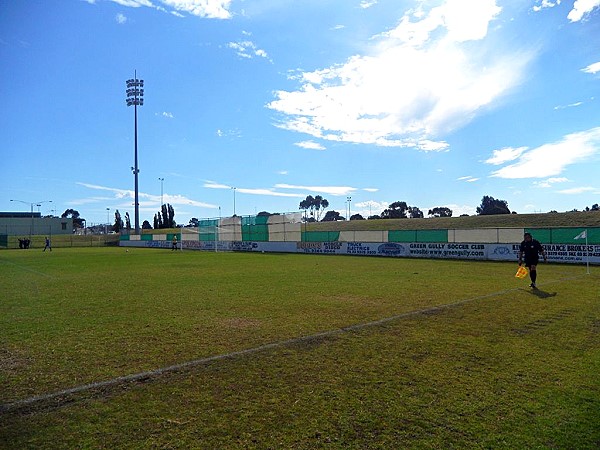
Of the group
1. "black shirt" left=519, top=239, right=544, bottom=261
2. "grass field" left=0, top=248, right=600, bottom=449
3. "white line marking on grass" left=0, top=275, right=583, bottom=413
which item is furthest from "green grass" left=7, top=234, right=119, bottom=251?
"white line marking on grass" left=0, top=275, right=583, bottom=413

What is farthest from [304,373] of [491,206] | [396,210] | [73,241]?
[396,210]

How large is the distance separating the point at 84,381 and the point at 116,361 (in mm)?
826

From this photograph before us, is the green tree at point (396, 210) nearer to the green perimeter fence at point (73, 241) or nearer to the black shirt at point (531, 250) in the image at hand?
the green perimeter fence at point (73, 241)

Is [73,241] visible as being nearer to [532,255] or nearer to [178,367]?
[532,255]

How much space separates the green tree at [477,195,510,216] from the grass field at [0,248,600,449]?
9402 centimetres

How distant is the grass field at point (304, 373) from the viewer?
3.97 metres

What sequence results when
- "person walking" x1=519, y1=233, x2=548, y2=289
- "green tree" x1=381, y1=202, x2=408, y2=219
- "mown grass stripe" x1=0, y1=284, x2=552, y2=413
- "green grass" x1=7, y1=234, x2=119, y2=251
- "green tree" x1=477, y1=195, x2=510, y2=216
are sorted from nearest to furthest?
"mown grass stripe" x1=0, y1=284, x2=552, y2=413 < "person walking" x1=519, y1=233, x2=548, y2=289 < "green grass" x1=7, y1=234, x2=119, y2=251 < "green tree" x1=477, y1=195, x2=510, y2=216 < "green tree" x1=381, y1=202, x2=408, y2=219

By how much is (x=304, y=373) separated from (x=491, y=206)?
11103cm

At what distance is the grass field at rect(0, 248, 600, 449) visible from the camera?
397 centimetres

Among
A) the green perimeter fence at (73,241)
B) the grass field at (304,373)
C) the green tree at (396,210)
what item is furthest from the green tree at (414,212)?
the grass field at (304,373)

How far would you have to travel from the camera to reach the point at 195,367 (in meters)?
5.88

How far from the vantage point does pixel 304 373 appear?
18.4ft

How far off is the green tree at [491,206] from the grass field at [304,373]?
3702 inches

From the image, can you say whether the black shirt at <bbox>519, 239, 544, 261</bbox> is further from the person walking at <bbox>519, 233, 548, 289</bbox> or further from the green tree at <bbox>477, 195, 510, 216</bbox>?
the green tree at <bbox>477, 195, 510, 216</bbox>
